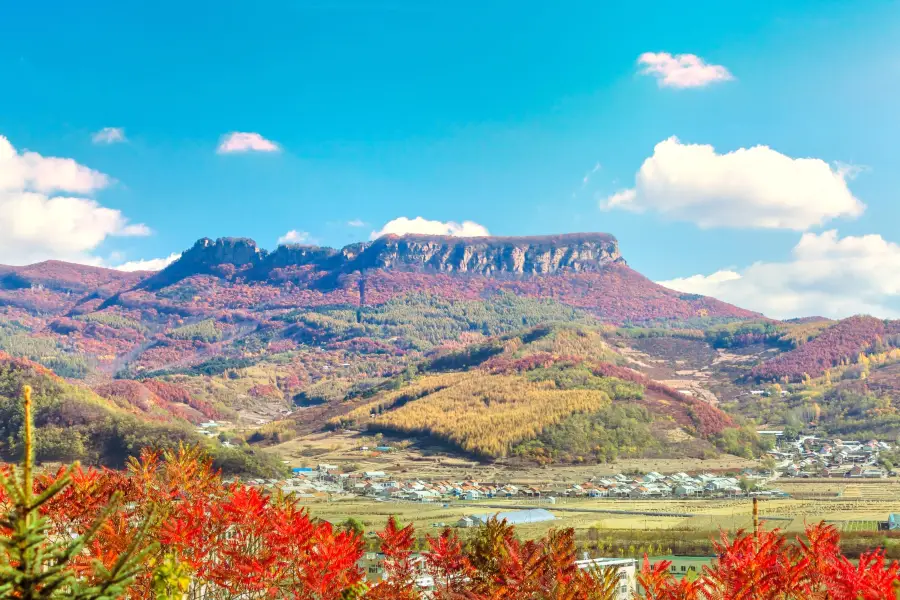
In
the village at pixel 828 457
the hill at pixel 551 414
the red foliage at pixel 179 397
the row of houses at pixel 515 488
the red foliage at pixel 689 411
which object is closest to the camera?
the row of houses at pixel 515 488

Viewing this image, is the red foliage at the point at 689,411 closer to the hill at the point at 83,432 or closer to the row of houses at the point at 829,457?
the row of houses at the point at 829,457

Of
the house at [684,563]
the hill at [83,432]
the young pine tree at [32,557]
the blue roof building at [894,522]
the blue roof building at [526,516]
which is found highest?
the young pine tree at [32,557]

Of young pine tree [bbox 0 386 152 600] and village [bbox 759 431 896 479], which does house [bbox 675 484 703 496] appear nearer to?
village [bbox 759 431 896 479]

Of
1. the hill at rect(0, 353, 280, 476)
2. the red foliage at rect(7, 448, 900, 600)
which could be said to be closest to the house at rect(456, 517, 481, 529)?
the hill at rect(0, 353, 280, 476)

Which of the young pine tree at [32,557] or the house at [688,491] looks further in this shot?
the house at [688,491]

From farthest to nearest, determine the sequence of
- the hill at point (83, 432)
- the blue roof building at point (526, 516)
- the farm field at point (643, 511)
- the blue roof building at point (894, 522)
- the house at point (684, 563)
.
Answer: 1. the hill at point (83, 432)
2. the blue roof building at point (526, 516)
3. the farm field at point (643, 511)
4. the blue roof building at point (894, 522)
5. the house at point (684, 563)

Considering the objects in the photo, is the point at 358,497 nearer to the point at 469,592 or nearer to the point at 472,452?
the point at 472,452

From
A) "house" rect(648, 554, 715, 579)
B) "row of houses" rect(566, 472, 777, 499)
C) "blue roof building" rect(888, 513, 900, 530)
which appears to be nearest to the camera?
"house" rect(648, 554, 715, 579)

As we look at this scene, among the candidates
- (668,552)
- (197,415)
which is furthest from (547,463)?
(197,415)

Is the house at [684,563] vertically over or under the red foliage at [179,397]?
under

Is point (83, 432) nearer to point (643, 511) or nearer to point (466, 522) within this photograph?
point (466, 522)

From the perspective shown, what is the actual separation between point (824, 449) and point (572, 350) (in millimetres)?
68979

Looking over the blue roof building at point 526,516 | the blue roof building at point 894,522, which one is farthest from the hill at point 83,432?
the blue roof building at point 894,522

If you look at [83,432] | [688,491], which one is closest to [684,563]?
[688,491]
